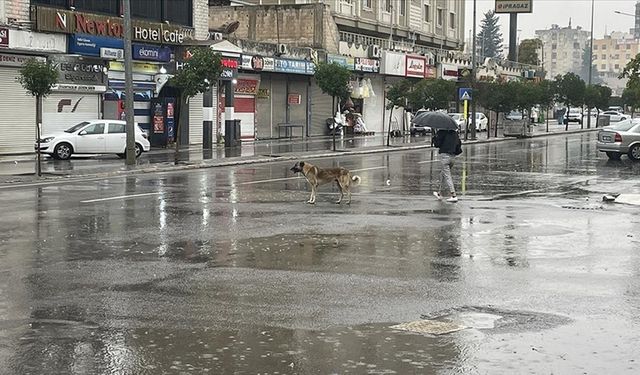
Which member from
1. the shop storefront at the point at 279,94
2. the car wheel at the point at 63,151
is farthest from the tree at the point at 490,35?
the car wheel at the point at 63,151

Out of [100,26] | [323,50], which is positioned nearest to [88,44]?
[100,26]

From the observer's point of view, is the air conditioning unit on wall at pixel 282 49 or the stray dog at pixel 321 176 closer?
the stray dog at pixel 321 176

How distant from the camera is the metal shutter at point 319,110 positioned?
54.2 metres

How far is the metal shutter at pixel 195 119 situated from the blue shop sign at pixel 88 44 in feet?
20.7

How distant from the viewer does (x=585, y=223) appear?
14977 mm

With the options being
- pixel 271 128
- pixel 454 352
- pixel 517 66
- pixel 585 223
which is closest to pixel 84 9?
pixel 271 128

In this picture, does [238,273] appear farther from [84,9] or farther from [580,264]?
[84,9]

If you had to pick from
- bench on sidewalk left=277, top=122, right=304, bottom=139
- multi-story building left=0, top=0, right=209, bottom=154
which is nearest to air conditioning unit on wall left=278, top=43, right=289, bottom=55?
bench on sidewalk left=277, top=122, right=304, bottom=139

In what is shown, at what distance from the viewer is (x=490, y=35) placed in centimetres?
15200

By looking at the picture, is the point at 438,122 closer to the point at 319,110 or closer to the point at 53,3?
the point at 53,3

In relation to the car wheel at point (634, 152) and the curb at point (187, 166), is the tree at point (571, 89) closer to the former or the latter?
the curb at point (187, 166)

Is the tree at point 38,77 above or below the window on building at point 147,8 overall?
below

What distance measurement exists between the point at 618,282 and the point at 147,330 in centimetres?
537

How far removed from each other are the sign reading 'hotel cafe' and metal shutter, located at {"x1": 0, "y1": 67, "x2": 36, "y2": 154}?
2234 mm
